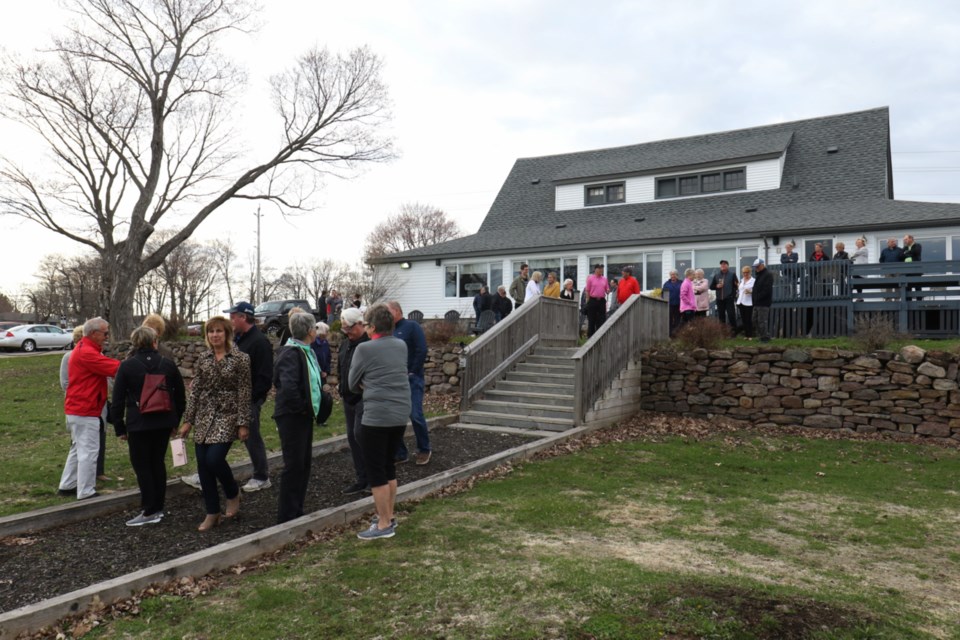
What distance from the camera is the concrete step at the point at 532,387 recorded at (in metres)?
11.4

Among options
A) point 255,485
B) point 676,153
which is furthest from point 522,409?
point 676,153

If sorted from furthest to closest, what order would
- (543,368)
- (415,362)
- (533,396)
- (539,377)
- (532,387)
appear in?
(543,368) → (539,377) → (532,387) → (533,396) → (415,362)

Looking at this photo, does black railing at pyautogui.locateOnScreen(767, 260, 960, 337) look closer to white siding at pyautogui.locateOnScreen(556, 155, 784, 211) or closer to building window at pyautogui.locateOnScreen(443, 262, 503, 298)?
white siding at pyautogui.locateOnScreen(556, 155, 784, 211)

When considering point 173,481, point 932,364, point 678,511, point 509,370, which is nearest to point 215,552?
point 173,481

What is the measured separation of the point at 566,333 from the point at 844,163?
529 inches

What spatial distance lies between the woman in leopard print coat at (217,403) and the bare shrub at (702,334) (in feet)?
29.1

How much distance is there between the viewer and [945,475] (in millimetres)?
8117

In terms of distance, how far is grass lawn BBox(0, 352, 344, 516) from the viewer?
22.1ft

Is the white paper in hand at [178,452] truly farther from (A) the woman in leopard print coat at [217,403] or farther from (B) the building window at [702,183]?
(B) the building window at [702,183]

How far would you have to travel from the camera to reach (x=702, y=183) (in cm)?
2298

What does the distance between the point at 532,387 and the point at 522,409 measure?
818 mm

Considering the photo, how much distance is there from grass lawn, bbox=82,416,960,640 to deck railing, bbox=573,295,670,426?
266 cm

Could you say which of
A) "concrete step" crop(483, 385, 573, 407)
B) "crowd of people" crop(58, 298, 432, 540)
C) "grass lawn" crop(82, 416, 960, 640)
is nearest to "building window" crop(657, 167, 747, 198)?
"concrete step" crop(483, 385, 573, 407)

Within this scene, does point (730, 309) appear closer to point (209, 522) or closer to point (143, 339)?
point (209, 522)
